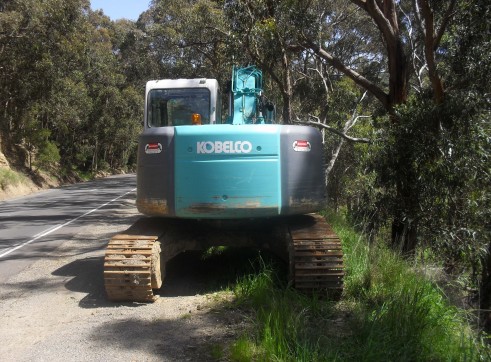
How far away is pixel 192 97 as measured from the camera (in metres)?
8.93

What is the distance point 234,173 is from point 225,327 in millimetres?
1800

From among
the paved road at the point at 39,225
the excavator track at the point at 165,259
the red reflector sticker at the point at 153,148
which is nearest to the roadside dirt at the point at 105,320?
the excavator track at the point at 165,259

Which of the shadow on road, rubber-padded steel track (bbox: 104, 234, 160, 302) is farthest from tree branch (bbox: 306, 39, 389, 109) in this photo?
rubber-padded steel track (bbox: 104, 234, 160, 302)

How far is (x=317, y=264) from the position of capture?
20.0ft

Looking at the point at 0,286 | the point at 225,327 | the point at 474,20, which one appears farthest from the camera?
the point at 474,20

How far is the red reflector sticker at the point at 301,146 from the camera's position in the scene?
253 inches

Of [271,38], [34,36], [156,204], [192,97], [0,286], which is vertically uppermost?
[34,36]

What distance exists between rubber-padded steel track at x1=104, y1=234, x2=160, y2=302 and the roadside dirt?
0.16 metres

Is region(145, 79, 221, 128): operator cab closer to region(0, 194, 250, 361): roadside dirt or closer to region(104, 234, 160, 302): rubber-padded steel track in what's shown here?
region(0, 194, 250, 361): roadside dirt

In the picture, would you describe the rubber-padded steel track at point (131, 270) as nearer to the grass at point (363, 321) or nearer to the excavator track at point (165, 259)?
the excavator track at point (165, 259)

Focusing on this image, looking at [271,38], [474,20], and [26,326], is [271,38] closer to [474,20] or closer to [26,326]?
[474,20]

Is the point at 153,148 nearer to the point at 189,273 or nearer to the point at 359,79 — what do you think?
the point at 189,273

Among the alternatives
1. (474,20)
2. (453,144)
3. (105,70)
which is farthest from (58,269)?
(105,70)

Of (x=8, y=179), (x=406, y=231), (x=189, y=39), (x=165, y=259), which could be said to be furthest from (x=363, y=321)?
(x=8, y=179)
